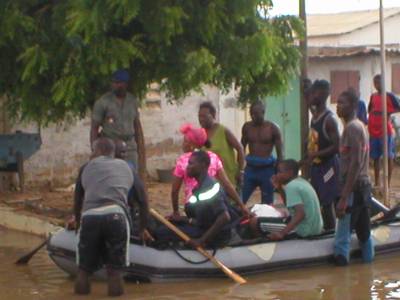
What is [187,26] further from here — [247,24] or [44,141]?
[44,141]

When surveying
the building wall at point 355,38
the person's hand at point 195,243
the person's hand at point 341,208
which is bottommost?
the person's hand at point 195,243

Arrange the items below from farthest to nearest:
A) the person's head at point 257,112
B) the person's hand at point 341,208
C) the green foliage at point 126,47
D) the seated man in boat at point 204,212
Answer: the person's head at point 257,112, the green foliage at point 126,47, the person's hand at point 341,208, the seated man in boat at point 204,212

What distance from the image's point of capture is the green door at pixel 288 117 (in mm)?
18719

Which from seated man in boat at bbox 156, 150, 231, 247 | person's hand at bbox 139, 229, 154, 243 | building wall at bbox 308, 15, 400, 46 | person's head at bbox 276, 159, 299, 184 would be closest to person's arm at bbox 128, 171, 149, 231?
person's hand at bbox 139, 229, 154, 243

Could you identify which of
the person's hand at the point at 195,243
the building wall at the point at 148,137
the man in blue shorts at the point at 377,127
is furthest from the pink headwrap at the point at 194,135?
the man in blue shorts at the point at 377,127

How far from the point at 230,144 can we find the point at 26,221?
308 centimetres

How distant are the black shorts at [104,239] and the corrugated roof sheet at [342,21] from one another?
18.8 m

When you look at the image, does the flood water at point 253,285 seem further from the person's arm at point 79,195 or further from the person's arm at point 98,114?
the person's arm at point 98,114

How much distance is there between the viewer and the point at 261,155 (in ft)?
39.9

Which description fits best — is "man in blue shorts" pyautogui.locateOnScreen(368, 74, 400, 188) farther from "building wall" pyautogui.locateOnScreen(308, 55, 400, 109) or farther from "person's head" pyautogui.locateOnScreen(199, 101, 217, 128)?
"person's head" pyautogui.locateOnScreen(199, 101, 217, 128)

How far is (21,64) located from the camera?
12.5 metres

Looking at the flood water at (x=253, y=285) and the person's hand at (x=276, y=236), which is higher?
the person's hand at (x=276, y=236)

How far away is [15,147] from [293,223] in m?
5.73

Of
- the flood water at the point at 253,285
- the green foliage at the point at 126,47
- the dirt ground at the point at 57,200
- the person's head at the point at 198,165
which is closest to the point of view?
the flood water at the point at 253,285
